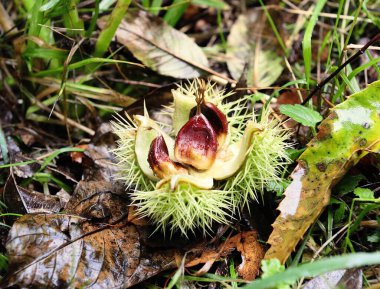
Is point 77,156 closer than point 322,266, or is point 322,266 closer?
point 322,266

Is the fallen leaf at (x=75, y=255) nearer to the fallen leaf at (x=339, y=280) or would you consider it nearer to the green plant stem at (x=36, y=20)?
the fallen leaf at (x=339, y=280)

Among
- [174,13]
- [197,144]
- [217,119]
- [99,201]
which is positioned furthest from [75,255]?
[174,13]

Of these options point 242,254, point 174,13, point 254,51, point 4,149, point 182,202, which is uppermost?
point 174,13

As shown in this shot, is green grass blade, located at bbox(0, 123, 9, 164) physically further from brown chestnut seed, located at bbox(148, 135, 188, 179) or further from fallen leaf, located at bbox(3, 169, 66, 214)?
brown chestnut seed, located at bbox(148, 135, 188, 179)

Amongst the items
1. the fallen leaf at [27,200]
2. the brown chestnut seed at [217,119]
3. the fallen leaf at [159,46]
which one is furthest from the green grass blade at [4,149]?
the brown chestnut seed at [217,119]

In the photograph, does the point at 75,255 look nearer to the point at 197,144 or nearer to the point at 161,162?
the point at 161,162

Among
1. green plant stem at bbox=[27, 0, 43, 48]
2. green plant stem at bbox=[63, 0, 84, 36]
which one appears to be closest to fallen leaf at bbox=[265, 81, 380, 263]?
green plant stem at bbox=[63, 0, 84, 36]
